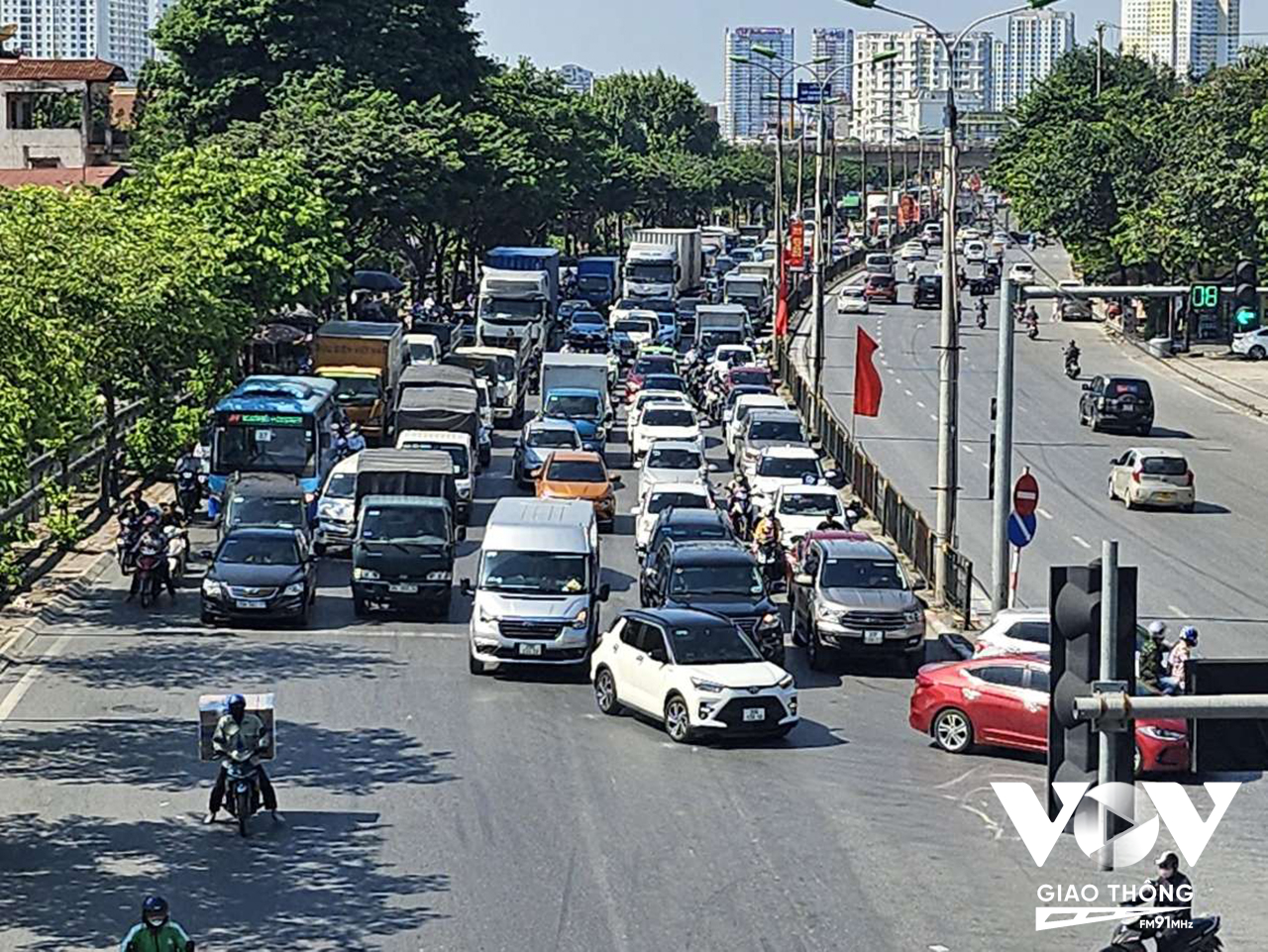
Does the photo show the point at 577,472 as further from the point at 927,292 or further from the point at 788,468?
the point at 927,292

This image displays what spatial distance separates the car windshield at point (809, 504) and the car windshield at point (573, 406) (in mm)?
14405

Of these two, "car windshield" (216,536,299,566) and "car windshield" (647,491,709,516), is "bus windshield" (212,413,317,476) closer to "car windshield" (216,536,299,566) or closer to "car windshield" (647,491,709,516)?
"car windshield" (647,491,709,516)

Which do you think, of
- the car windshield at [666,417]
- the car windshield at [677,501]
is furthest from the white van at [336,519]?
the car windshield at [666,417]

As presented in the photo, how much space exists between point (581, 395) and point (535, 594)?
25.5 m

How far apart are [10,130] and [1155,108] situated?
5276 cm

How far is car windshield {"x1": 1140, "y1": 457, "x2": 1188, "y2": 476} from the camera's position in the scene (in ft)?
156

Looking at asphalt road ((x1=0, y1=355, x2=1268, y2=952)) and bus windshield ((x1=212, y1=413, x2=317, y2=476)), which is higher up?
bus windshield ((x1=212, y1=413, x2=317, y2=476))

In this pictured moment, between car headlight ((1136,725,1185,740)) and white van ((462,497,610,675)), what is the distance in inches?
335

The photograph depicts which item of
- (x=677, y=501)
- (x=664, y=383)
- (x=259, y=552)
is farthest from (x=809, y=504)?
(x=664, y=383)

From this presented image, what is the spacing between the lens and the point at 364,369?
55.3 meters

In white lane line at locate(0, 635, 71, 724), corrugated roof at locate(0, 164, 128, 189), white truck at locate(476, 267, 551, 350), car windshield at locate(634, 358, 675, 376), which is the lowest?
white lane line at locate(0, 635, 71, 724)

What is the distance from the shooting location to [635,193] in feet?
478

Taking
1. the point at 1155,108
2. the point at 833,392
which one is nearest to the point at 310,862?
the point at 833,392

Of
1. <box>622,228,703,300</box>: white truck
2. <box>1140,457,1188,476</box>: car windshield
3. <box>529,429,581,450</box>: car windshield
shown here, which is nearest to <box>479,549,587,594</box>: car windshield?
<box>529,429,581,450</box>: car windshield
